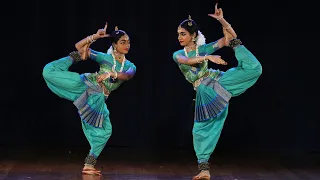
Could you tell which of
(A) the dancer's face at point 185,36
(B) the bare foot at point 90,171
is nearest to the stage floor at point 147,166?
(B) the bare foot at point 90,171

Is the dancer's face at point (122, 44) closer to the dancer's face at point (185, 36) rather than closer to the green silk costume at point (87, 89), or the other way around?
the green silk costume at point (87, 89)

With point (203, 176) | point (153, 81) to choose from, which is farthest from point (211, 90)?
point (153, 81)

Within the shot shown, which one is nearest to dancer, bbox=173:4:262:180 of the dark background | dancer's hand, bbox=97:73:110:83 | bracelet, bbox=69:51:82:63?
dancer's hand, bbox=97:73:110:83

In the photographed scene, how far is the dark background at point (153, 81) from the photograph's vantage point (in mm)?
6801

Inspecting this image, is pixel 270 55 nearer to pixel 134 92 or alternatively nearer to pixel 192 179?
pixel 134 92

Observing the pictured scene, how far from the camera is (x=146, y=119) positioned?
278 inches

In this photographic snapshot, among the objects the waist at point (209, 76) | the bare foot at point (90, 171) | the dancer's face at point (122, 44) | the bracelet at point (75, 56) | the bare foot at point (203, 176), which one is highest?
the dancer's face at point (122, 44)

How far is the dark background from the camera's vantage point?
268 inches

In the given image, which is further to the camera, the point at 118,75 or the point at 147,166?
the point at 147,166

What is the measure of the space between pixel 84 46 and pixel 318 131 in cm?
286

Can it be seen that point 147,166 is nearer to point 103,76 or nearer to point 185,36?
point 103,76

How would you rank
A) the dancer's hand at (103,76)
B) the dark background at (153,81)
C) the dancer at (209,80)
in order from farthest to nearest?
the dark background at (153,81) → the dancer's hand at (103,76) → the dancer at (209,80)

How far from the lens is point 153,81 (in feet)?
22.8

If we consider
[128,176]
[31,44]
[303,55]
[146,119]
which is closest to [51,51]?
[31,44]
